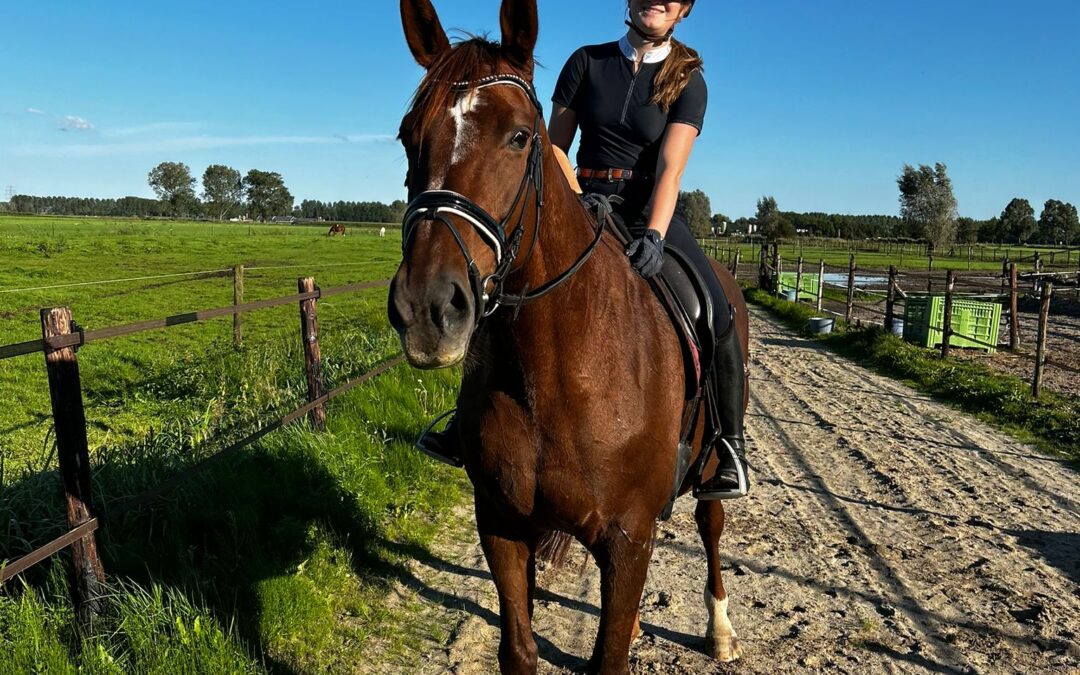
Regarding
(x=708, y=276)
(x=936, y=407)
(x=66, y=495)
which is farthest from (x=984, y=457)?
(x=66, y=495)

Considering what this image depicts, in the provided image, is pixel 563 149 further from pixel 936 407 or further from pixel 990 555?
pixel 936 407

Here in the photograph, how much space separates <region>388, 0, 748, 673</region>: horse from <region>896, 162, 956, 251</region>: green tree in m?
71.3

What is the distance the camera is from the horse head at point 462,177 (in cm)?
172

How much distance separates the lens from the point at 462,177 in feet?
6.14

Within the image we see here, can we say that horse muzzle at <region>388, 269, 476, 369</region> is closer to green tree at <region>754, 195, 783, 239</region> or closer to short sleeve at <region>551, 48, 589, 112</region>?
short sleeve at <region>551, 48, 589, 112</region>

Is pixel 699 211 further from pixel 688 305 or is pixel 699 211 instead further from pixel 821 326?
pixel 688 305

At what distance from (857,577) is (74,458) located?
449 centimetres

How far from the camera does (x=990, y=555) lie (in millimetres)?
4793

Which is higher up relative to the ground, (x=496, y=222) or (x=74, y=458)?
(x=496, y=222)

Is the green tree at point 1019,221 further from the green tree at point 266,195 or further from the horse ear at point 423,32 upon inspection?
the green tree at point 266,195

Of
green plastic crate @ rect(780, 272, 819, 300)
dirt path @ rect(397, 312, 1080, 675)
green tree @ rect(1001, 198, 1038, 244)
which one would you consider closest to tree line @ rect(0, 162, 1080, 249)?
green tree @ rect(1001, 198, 1038, 244)

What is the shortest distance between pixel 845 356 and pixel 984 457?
22.3 ft

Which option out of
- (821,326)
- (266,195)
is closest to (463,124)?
(821,326)

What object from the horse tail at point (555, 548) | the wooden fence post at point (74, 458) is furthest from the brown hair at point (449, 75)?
the horse tail at point (555, 548)
